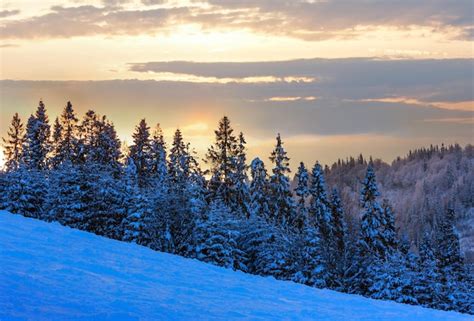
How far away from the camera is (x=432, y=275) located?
50.3 m

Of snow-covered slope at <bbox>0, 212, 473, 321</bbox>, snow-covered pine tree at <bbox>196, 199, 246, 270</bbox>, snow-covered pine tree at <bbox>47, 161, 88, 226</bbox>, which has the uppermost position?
snow-covered slope at <bbox>0, 212, 473, 321</bbox>

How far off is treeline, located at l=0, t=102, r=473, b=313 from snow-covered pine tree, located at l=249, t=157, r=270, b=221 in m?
0.11

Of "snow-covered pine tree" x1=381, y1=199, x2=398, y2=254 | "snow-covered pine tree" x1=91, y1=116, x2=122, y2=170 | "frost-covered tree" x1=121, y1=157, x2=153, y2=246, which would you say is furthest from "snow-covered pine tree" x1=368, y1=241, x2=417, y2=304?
"snow-covered pine tree" x1=91, y1=116, x2=122, y2=170

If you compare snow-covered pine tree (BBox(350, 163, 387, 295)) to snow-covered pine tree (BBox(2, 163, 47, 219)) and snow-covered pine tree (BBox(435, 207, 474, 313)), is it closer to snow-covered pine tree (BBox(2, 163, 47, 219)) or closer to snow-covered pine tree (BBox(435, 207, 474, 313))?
snow-covered pine tree (BBox(435, 207, 474, 313))

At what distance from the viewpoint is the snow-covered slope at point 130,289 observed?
12.7m

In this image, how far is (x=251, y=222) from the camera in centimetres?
4866

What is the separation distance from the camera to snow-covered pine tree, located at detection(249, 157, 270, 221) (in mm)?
59406

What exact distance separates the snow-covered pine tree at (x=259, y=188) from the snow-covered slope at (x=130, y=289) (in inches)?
1426

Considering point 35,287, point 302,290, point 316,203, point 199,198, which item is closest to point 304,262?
point 199,198

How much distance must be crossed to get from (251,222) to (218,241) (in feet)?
19.3

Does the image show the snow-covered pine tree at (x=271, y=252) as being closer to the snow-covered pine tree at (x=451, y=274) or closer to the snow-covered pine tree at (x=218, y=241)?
the snow-covered pine tree at (x=218, y=241)

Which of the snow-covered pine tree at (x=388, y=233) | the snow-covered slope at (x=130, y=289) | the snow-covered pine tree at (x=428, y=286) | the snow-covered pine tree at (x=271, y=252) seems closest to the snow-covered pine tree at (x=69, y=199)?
the snow-covered pine tree at (x=271, y=252)

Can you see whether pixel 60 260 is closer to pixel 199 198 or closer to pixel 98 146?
pixel 199 198

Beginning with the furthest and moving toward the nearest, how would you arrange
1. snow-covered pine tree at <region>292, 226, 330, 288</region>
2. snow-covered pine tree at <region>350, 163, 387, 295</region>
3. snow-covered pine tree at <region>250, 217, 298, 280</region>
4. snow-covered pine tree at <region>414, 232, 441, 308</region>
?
snow-covered pine tree at <region>350, 163, 387, 295</region>, snow-covered pine tree at <region>414, 232, 441, 308</region>, snow-covered pine tree at <region>250, 217, 298, 280</region>, snow-covered pine tree at <region>292, 226, 330, 288</region>
